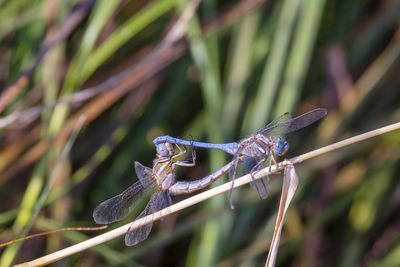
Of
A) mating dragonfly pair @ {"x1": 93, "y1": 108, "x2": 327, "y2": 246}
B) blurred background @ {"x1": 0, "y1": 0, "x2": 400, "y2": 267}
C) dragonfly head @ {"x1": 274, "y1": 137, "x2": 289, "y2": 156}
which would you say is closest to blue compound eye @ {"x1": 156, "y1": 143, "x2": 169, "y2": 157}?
mating dragonfly pair @ {"x1": 93, "y1": 108, "x2": 327, "y2": 246}

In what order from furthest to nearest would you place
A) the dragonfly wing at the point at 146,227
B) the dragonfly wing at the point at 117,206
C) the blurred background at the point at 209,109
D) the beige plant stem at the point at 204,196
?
the blurred background at the point at 209,109
the dragonfly wing at the point at 117,206
the dragonfly wing at the point at 146,227
the beige plant stem at the point at 204,196

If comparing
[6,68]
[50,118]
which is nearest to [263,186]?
[50,118]

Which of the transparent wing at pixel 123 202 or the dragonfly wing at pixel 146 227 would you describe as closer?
the dragonfly wing at pixel 146 227

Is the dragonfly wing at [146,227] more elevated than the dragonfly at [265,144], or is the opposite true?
the dragonfly at [265,144]

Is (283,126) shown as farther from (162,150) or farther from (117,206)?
(117,206)

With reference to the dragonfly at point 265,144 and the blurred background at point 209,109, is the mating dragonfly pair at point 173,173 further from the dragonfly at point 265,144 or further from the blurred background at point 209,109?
the blurred background at point 209,109

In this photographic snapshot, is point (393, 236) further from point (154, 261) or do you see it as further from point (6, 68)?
point (6, 68)

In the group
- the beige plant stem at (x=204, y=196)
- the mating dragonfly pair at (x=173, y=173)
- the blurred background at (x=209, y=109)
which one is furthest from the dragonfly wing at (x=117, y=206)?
the blurred background at (x=209, y=109)
